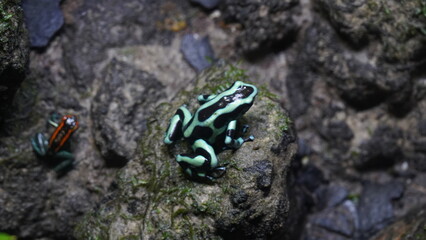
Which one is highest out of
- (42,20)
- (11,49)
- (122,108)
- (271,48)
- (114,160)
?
(11,49)

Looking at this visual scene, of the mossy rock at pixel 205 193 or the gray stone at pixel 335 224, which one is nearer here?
the mossy rock at pixel 205 193

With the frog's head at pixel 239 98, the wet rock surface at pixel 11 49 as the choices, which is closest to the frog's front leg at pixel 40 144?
the wet rock surface at pixel 11 49

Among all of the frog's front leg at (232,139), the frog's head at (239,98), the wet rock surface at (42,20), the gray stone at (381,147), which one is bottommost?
the gray stone at (381,147)

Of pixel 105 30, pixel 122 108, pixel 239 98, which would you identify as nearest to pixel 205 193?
pixel 239 98

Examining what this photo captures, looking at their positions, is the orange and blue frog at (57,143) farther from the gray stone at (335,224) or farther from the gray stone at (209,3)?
the gray stone at (335,224)

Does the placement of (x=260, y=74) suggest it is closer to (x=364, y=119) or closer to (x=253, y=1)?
(x=253, y=1)

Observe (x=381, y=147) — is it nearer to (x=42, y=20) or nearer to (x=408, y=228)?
(x=408, y=228)

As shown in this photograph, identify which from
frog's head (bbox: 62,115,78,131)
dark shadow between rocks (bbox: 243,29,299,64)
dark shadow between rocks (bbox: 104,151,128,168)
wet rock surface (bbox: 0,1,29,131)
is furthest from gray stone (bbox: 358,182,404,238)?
wet rock surface (bbox: 0,1,29,131)

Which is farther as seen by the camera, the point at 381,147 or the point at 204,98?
the point at 381,147
